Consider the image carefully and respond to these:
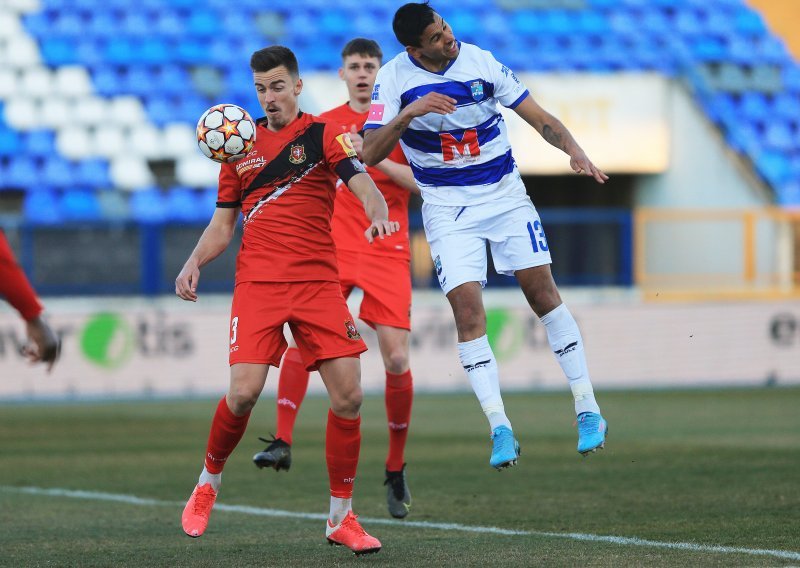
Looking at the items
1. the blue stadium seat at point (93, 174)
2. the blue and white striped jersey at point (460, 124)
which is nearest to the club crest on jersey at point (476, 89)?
the blue and white striped jersey at point (460, 124)

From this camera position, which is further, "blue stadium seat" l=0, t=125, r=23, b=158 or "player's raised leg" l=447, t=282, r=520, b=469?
"blue stadium seat" l=0, t=125, r=23, b=158

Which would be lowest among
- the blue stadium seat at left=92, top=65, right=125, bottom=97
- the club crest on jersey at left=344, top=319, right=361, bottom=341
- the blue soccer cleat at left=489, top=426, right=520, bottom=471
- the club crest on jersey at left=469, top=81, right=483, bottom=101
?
the blue soccer cleat at left=489, top=426, right=520, bottom=471

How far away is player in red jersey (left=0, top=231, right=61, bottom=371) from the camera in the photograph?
4.99m

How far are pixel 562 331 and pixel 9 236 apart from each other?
10.4 meters

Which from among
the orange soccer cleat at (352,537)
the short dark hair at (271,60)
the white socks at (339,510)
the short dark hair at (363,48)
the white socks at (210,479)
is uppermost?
the short dark hair at (363,48)

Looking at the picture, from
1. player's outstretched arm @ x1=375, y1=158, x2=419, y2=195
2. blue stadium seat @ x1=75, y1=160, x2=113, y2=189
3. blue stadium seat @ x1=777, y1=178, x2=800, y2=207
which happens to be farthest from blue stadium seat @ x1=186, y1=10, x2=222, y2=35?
player's outstretched arm @ x1=375, y1=158, x2=419, y2=195

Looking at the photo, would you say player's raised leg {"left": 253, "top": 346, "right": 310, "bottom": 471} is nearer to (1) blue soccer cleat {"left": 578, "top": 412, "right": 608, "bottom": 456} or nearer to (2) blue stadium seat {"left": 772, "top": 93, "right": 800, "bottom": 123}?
(1) blue soccer cleat {"left": 578, "top": 412, "right": 608, "bottom": 456}

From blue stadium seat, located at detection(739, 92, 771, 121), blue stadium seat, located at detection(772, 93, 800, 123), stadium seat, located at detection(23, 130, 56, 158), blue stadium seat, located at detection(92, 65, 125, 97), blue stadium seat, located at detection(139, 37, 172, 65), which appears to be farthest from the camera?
blue stadium seat, located at detection(772, 93, 800, 123)

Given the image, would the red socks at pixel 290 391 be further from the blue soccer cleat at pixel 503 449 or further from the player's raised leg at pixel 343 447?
the blue soccer cleat at pixel 503 449

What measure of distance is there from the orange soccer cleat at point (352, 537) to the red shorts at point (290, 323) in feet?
2.36

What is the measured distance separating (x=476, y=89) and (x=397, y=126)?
50cm

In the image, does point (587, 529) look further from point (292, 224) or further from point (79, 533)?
point (79, 533)

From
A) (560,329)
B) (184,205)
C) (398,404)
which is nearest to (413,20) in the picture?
(560,329)

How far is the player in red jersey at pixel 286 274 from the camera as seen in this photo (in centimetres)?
618
